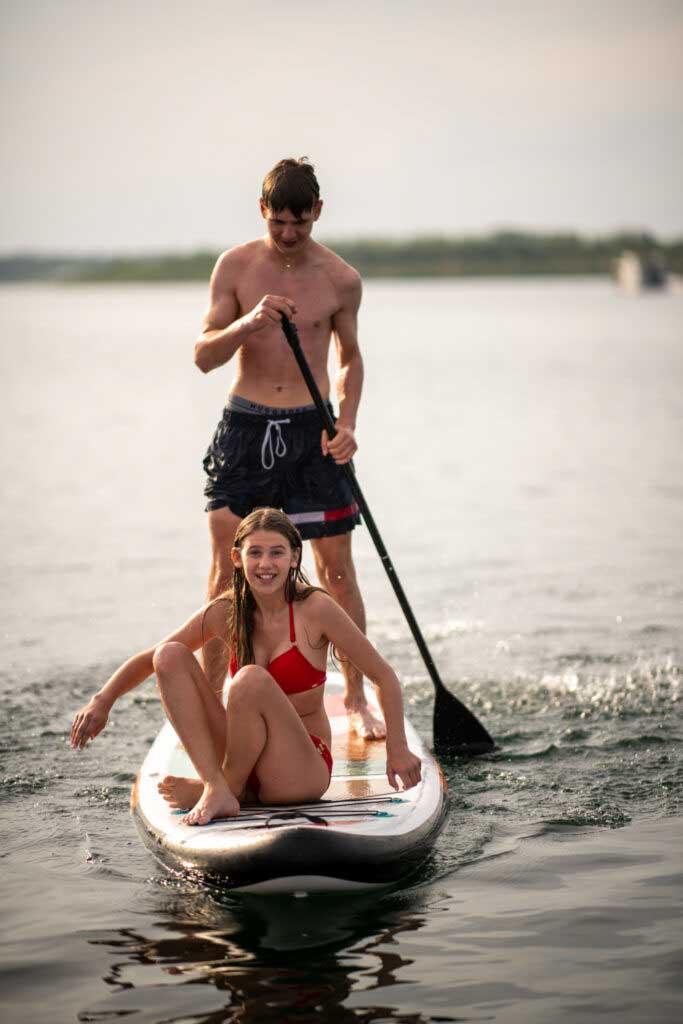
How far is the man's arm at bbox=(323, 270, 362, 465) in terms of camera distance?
690 cm

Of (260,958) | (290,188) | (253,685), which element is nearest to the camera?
(260,958)

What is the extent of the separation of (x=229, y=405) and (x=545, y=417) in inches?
827

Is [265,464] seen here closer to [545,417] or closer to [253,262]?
[253,262]

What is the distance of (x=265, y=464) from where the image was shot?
22.9 feet

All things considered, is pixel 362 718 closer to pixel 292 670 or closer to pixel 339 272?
pixel 292 670

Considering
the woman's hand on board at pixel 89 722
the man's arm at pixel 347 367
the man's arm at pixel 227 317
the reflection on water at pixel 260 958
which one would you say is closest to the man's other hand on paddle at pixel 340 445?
the man's arm at pixel 347 367

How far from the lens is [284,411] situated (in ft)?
23.0

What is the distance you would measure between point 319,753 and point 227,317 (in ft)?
7.18

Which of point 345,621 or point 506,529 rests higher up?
point 345,621

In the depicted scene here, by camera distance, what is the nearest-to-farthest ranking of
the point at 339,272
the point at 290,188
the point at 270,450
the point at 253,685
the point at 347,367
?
the point at 253,685, the point at 290,188, the point at 270,450, the point at 339,272, the point at 347,367

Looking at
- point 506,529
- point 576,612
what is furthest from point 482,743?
point 506,529

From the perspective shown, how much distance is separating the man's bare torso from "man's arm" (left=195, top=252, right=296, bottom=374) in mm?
20

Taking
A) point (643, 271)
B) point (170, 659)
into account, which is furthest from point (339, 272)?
point (643, 271)

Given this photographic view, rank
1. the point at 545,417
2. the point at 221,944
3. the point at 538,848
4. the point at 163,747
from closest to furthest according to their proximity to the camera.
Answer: the point at 221,944, the point at 538,848, the point at 163,747, the point at 545,417
